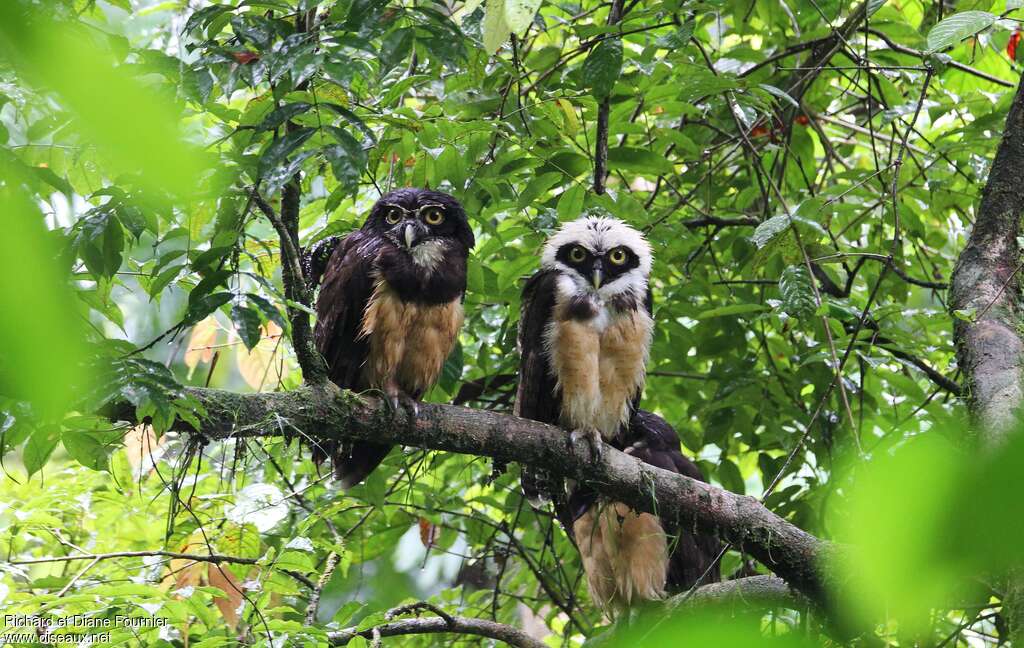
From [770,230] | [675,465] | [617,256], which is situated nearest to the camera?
[770,230]

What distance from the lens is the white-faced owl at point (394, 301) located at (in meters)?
3.64

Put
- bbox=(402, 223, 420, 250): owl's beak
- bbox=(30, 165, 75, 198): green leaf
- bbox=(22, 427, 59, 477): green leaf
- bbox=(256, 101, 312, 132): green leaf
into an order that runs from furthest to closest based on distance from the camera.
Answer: bbox=(402, 223, 420, 250): owl's beak < bbox=(22, 427, 59, 477): green leaf < bbox=(256, 101, 312, 132): green leaf < bbox=(30, 165, 75, 198): green leaf

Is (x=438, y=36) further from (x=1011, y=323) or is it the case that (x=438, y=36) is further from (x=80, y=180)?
(x=1011, y=323)

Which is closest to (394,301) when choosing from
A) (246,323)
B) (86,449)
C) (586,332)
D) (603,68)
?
(586,332)

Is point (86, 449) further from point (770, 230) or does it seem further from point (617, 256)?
point (770, 230)

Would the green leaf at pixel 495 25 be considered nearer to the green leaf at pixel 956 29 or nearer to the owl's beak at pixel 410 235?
the green leaf at pixel 956 29

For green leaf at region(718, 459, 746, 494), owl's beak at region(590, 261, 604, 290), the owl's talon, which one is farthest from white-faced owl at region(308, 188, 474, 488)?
green leaf at region(718, 459, 746, 494)

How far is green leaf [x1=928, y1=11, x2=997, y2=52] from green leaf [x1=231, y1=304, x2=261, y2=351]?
6.94 ft

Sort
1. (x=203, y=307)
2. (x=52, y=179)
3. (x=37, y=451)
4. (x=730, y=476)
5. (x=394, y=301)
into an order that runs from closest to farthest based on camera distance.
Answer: (x=52, y=179) → (x=203, y=307) → (x=37, y=451) → (x=394, y=301) → (x=730, y=476)

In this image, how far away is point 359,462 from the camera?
12.5 feet

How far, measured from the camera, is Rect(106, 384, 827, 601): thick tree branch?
9.28 ft

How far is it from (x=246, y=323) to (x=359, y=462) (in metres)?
1.31

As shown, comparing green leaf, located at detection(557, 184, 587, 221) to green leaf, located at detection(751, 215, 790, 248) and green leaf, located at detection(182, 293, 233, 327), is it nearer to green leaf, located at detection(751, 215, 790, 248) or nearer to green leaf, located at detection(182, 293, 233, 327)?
green leaf, located at detection(751, 215, 790, 248)

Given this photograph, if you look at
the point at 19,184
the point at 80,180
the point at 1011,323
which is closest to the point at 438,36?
the point at 80,180
